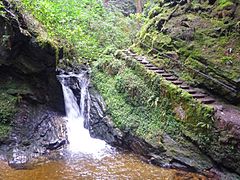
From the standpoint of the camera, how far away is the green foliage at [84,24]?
39.4ft

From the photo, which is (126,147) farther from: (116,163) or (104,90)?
(104,90)

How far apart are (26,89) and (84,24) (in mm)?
7713

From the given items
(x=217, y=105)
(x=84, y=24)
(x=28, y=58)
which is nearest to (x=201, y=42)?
(x=217, y=105)

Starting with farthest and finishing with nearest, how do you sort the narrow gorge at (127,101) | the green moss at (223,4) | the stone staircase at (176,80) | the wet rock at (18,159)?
the green moss at (223,4)
the stone staircase at (176,80)
the wet rock at (18,159)
the narrow gorge at (127,101)

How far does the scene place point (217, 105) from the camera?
8.41 m

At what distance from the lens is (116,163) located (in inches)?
335

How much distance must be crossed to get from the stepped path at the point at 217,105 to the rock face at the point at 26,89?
4268 millimetres

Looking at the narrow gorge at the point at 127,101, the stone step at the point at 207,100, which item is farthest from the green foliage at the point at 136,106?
the stone step at the point at 207,100

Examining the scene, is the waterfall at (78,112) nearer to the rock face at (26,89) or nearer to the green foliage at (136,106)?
the rock face at (26,89)

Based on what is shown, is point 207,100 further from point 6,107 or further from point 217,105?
point 6,107

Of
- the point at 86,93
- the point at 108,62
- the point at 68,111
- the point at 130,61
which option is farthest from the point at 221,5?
the point at 68,111

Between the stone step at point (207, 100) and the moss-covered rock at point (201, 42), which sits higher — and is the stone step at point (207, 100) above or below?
below

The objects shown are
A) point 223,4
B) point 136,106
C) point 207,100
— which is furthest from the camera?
point 223,4

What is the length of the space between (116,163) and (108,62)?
20.2 ft
